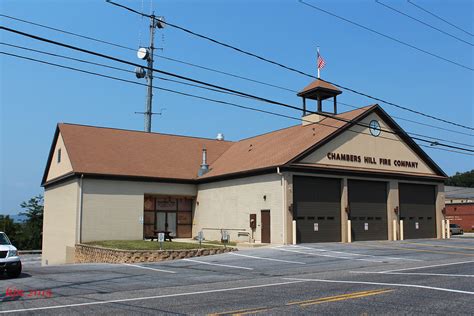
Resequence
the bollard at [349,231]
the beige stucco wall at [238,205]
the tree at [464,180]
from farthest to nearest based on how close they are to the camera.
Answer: the tree at [464,180] → the bollard at [349,231] → the beige stucco wall at [238,205]

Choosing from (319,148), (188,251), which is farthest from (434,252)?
(188,251)

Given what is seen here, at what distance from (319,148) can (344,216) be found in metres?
4.81

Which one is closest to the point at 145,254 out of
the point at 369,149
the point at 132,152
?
the point at 132,152

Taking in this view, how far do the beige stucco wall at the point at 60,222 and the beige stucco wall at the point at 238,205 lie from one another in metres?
9.29

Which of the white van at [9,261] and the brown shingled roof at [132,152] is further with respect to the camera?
the brown shingled roof at [132,152]

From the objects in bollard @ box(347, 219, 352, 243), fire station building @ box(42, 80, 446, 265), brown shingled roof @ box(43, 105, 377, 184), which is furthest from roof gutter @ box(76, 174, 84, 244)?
bollard @ box(347, 219, 352, 243)

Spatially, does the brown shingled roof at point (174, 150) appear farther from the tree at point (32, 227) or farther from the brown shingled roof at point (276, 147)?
the tree at point (32, 227)

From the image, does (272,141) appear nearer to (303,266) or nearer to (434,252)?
(434,252)

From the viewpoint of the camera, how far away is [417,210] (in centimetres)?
3666

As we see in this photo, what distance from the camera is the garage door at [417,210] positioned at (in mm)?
35719

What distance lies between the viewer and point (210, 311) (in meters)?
9.70

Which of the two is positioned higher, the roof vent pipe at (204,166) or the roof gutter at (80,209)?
the roof vent pipe at (204,166)

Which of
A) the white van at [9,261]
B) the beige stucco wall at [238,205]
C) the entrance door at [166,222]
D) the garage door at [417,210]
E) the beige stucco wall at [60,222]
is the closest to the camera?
the white van at [9,261]

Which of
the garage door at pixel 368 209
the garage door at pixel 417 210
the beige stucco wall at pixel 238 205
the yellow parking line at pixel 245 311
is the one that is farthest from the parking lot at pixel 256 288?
the garage door at pixel 417 210
